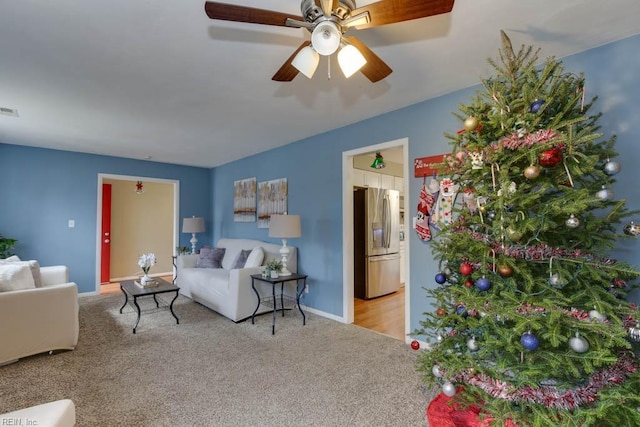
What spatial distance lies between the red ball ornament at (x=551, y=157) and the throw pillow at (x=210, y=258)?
4.71m

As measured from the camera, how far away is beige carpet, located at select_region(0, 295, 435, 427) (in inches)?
76.6

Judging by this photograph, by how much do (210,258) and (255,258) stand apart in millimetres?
1300

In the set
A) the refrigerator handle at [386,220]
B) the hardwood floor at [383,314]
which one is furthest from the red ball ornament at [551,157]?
the refrigerator handle at [386,220]

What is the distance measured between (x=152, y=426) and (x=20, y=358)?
184cm

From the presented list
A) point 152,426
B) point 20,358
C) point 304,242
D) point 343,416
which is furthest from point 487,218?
point 20,358

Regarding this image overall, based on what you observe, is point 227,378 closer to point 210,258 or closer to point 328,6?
point 328,6

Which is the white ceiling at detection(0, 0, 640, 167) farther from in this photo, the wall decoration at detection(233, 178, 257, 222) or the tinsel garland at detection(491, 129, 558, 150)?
the wall decoration at detection(233, 178, 257, 222)

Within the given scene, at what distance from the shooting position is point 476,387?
4.92ft

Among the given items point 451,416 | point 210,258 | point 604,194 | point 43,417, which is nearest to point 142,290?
point 210,258

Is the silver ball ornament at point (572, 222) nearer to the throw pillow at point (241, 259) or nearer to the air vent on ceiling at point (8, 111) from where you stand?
the throw pillow at point (241, 259)

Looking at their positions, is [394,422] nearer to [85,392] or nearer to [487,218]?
[487,218]

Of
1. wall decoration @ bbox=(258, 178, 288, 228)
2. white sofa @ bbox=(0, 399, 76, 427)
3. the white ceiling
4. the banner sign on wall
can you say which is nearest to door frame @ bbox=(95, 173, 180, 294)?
the white ceiling

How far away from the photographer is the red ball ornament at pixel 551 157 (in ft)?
4.60

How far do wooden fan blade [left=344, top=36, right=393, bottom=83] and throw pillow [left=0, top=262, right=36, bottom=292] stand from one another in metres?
3.38
